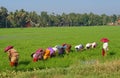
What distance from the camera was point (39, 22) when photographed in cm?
11531

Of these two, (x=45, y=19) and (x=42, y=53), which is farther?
(x=45, y=19)

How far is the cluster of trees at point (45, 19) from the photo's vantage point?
9869cm

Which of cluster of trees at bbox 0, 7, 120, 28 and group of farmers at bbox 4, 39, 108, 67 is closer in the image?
group of farmers at bbox 4, 39, 108, 67

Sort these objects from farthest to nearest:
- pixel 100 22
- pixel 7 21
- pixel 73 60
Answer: pixel 100 22 → pixel 7 21 → pixel 73 60

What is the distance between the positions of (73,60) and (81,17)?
369ft

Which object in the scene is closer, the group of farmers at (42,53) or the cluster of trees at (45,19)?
the group of farmers at (42,53)

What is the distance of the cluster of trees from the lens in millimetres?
98688

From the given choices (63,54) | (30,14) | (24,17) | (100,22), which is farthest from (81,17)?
(63,54)

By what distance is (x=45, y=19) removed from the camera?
380ft

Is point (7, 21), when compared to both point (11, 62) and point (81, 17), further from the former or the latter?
point (11, 62)

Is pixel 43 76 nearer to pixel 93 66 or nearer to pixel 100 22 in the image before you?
pixel 93 66

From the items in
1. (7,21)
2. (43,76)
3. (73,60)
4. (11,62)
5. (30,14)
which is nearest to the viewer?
(43,76)

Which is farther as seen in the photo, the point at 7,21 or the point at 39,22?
the point at 39,22

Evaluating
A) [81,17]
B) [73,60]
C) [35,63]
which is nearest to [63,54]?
[73,60]
